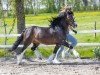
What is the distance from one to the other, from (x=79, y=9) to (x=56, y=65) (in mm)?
61864

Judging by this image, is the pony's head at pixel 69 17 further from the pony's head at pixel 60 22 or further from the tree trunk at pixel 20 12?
the tree trunk at pixel 20 12

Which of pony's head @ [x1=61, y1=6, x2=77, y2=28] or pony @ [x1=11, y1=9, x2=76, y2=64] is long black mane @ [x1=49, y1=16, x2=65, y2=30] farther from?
pony's head @ [x1=61, y1=6, x2=77, y2=28]

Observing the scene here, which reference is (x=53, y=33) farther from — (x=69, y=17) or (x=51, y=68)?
(x=51, y=68)

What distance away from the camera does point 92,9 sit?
76812 mm

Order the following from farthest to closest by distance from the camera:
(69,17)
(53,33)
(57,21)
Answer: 1. (57,21)
2. (53,33)
3. (69,17)

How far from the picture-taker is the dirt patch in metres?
8.80

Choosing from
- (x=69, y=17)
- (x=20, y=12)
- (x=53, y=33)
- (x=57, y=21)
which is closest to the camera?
(x=69, y=17)

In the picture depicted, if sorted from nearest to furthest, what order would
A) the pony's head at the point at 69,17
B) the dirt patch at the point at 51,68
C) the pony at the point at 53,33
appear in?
the dirt patch at the point at 51,68 → the pony's head at the point at 69,17 → the pony at the point at 53,33

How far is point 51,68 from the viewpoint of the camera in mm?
9539

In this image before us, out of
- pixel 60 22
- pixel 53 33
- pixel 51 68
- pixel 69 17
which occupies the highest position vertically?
pixel 69 17

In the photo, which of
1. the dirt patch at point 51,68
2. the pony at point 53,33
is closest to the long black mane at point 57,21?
the pony at point 53,33

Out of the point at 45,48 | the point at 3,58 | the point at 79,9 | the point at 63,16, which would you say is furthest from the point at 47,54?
the point at 79,9

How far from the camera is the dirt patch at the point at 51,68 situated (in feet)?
28.9

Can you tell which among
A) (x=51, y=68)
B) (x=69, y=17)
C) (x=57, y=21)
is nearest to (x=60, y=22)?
(x=57, y=21)
